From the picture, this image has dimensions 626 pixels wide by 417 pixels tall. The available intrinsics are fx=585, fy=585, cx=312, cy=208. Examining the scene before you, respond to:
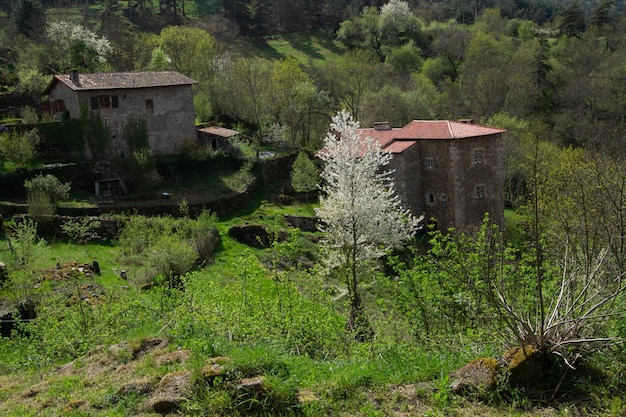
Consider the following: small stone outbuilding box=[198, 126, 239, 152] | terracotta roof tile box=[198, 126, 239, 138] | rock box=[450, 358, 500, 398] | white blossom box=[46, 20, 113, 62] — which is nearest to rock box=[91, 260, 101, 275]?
small stone outbuilding box=[198, 126, 239, 152]

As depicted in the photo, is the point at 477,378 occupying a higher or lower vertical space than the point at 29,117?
lower

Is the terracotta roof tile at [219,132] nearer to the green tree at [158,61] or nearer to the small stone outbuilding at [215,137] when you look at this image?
the small stone outbuilding at [215,137]

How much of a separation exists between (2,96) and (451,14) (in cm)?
8177

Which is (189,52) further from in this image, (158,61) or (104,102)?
(104,102)

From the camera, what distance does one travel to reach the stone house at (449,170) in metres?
36.1

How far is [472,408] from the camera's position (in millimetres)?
8133

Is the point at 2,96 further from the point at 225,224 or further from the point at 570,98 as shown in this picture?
the point at 570,98

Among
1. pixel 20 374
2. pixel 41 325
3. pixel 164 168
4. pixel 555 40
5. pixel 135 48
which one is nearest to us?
pixel 20 374

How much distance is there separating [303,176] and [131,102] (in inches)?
498

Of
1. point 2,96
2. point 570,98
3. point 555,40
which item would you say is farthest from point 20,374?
point 555,40

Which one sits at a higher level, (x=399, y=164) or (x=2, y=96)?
(x=2, y=96)

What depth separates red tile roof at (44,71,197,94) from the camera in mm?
38188

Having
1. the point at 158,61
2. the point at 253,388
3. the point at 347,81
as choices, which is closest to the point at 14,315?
the point at 253,388

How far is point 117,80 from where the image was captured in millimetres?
39312
